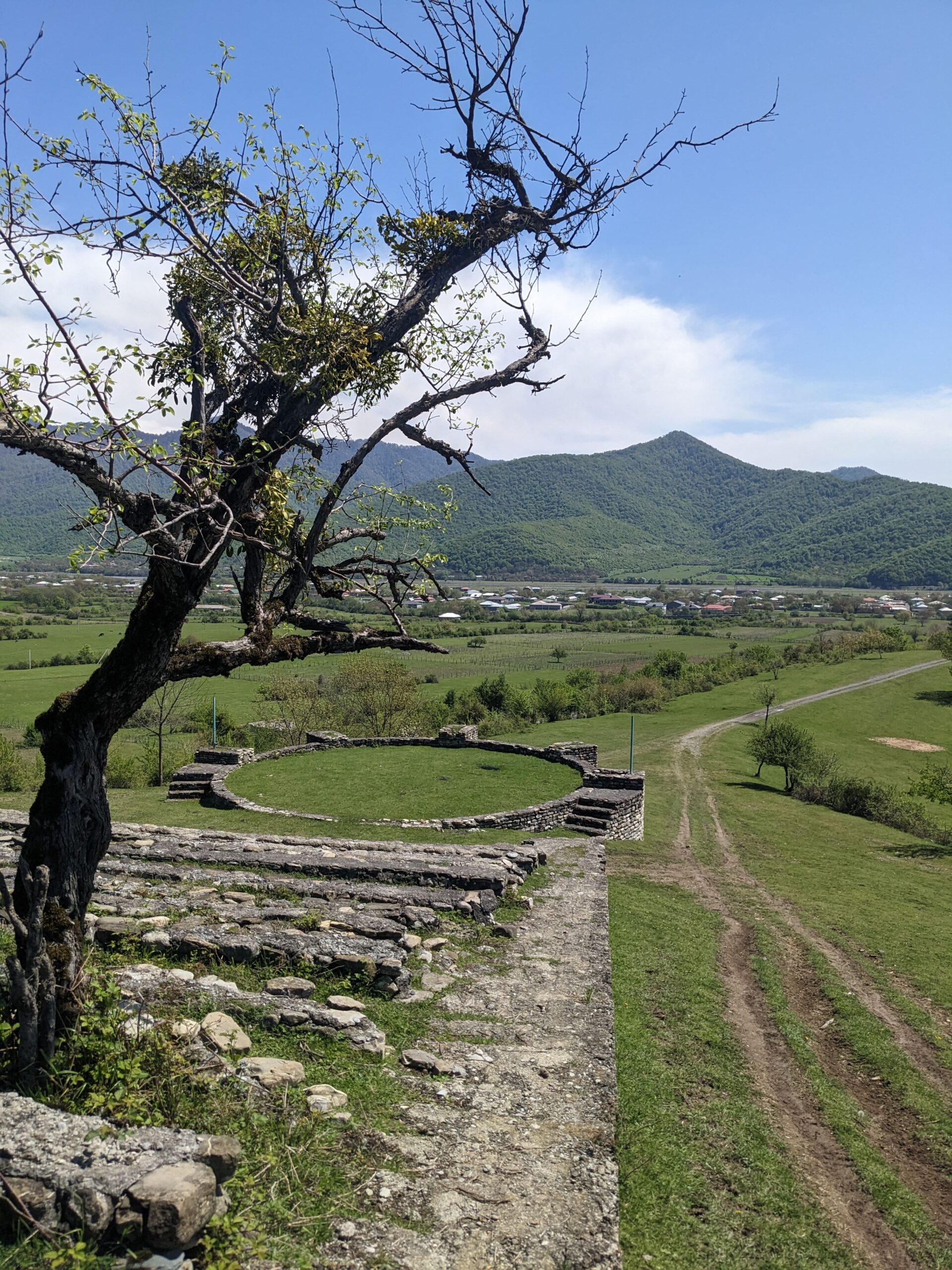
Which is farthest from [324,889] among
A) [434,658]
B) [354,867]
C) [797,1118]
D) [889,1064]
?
[434,658]

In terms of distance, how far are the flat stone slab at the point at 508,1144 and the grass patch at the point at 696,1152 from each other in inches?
14.9

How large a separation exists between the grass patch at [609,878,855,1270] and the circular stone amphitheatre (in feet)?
27.7

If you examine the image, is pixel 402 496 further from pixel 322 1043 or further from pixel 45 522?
pixel 45 522

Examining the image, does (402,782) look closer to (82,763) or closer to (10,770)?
(82,763)

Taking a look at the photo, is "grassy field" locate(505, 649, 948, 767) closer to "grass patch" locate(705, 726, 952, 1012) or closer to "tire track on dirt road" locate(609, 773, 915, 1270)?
"grass patch" locate(705, 726, 952, 1012)

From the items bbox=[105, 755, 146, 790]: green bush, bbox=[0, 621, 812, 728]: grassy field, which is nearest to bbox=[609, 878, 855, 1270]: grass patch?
bbox=[105, 755, 146, 790]: green bush

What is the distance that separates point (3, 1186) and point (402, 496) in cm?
552

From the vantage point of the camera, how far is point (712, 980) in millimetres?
11047

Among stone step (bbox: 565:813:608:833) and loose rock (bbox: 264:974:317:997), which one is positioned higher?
loose rock (bbox: 264:974:317:997)

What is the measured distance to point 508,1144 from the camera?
564 centimetres

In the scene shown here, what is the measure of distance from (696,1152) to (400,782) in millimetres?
14329

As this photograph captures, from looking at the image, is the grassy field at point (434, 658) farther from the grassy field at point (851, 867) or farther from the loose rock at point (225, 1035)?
the loose rock at point (225, 1035)

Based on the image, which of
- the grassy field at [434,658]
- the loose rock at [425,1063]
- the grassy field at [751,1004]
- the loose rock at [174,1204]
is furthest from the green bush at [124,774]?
the loose rock at [174,1204]

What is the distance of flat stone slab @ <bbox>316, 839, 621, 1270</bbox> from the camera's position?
455 cm
